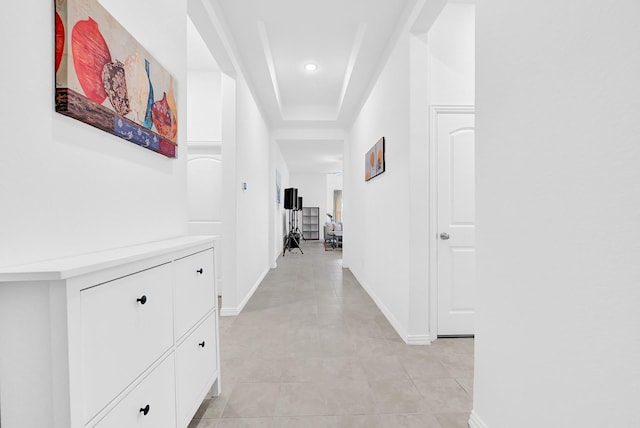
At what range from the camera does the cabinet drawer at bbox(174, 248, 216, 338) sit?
1.19 m

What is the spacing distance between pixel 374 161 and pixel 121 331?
3136mm

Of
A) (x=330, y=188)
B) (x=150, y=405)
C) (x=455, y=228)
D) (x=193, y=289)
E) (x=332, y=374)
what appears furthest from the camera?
(x=330, y=188)

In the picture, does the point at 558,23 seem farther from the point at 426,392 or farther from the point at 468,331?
the point at 468,331

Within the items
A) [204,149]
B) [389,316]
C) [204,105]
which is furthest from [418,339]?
[204,105]

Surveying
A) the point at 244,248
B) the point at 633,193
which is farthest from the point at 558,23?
the point at 244,248

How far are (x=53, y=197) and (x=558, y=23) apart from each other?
170 cm

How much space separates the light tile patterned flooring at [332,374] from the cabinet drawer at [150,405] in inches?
19.2

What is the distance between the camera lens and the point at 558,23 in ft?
2.96

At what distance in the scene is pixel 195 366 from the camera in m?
1.33

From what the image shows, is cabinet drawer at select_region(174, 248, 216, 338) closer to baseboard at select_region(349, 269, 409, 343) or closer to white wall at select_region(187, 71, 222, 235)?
baseboard at select_region(349, 269, 409, 343)

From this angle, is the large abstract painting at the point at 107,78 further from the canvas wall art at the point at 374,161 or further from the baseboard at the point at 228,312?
the canvas wall art at the point at 374,161

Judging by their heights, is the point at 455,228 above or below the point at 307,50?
below

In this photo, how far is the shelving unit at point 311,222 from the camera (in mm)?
11039

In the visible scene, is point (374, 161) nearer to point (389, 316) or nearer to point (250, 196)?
point (250, 196)
